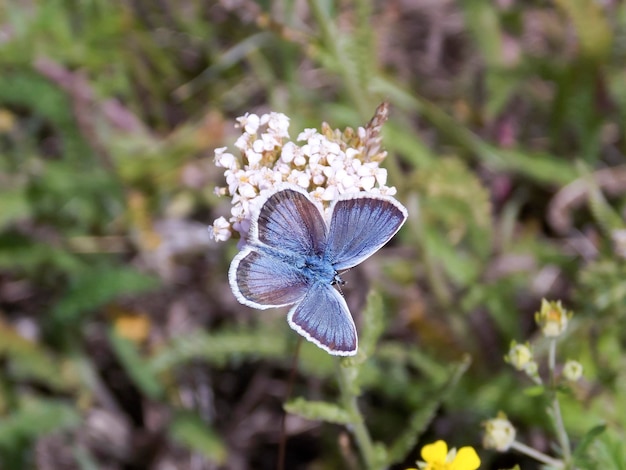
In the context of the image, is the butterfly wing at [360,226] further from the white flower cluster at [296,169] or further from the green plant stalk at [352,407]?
the green plant stalk at [352,407]

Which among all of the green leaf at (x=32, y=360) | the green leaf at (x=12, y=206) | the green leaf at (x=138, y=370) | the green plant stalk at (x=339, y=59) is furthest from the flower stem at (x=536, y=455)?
the green leaf at (x=12, y=206)

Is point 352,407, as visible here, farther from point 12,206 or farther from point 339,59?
point 12,206

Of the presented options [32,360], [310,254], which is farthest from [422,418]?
[32,360]

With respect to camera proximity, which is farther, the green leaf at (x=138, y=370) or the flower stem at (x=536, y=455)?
the green leaf at (x=138, y=370)

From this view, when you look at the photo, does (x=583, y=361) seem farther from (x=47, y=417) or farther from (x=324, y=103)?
(x=47, y=417)

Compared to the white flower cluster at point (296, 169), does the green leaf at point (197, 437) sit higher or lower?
lower

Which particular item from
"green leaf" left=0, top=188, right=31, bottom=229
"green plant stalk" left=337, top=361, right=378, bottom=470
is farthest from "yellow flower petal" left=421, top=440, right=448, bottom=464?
"green leaf" left=0, top=188, right=31, bottom=229

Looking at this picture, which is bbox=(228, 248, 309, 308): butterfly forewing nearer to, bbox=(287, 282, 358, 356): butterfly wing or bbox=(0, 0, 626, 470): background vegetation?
bbox=(287, 282, 358, 356): butterfly wing
